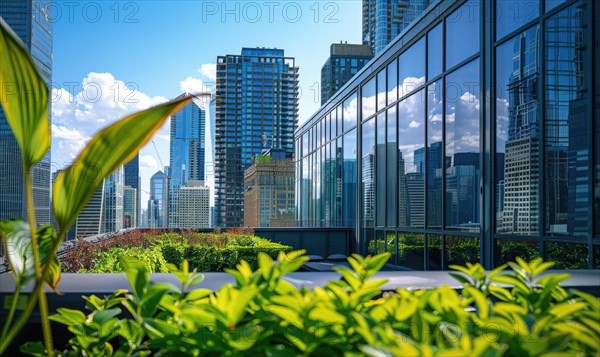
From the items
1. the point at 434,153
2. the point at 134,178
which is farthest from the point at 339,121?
the point at 134,178

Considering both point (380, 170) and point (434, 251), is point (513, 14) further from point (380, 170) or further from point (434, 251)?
point (380, 170)

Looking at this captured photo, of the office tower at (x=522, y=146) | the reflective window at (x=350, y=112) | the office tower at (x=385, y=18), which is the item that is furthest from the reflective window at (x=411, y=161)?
the office tower at (x=385, y=18)

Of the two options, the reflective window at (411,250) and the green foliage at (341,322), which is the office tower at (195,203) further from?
the green foliage at (341,322)

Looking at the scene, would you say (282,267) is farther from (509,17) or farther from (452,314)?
(509,17)

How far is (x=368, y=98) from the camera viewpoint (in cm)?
1386

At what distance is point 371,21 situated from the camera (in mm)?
98688

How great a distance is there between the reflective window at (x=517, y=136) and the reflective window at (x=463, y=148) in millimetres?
608

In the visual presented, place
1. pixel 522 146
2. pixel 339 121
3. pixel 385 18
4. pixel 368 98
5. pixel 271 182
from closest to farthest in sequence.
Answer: pixel 522 146 → pixel 368 98 → pixel 339 121 → pixel 271 182 → pixel 385 18

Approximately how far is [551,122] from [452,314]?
612 centimetres

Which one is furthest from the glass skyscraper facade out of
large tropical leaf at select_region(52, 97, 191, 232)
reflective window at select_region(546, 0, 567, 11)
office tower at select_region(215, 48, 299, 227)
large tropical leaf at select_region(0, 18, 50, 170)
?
office tower at select_region(215, 48, 299, 227)

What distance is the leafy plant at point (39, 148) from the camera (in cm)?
108

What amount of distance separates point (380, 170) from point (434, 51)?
402 cm

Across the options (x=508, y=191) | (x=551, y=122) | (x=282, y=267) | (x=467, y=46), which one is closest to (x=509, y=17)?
(x=467, y=46)

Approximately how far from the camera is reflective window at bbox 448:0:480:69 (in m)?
8.28
